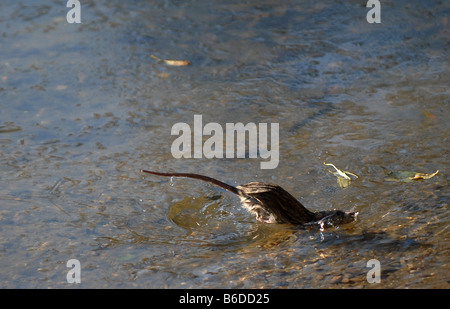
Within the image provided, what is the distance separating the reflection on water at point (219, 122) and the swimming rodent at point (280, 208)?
101 mm

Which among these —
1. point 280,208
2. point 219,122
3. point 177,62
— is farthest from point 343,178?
point 177,62

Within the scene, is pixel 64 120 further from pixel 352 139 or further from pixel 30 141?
pixel 352 139

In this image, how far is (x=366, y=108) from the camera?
6.71 m

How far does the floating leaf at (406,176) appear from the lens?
514 centimetres

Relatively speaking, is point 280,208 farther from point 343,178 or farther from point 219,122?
point 219,122

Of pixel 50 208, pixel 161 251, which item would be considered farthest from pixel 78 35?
pixel 161 251

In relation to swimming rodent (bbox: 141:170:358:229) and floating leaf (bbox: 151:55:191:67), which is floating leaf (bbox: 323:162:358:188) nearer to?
swimming rodent (bbox: 141:170:358:229)

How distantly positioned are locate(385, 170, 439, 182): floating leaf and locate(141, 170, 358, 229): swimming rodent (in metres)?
0.77

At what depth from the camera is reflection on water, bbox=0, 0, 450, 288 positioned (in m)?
4.27

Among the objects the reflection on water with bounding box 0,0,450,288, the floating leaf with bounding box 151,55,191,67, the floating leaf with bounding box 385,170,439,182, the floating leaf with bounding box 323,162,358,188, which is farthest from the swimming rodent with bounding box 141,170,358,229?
the floating leaf with bounding box 151,55,191,67

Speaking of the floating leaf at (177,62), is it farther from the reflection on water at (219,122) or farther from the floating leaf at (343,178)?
the floating leaf at (343,178)

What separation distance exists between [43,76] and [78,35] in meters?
1.17

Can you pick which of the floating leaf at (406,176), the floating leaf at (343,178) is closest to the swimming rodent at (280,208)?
the floating leaf at (343,178)

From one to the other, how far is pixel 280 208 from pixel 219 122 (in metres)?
2.03
